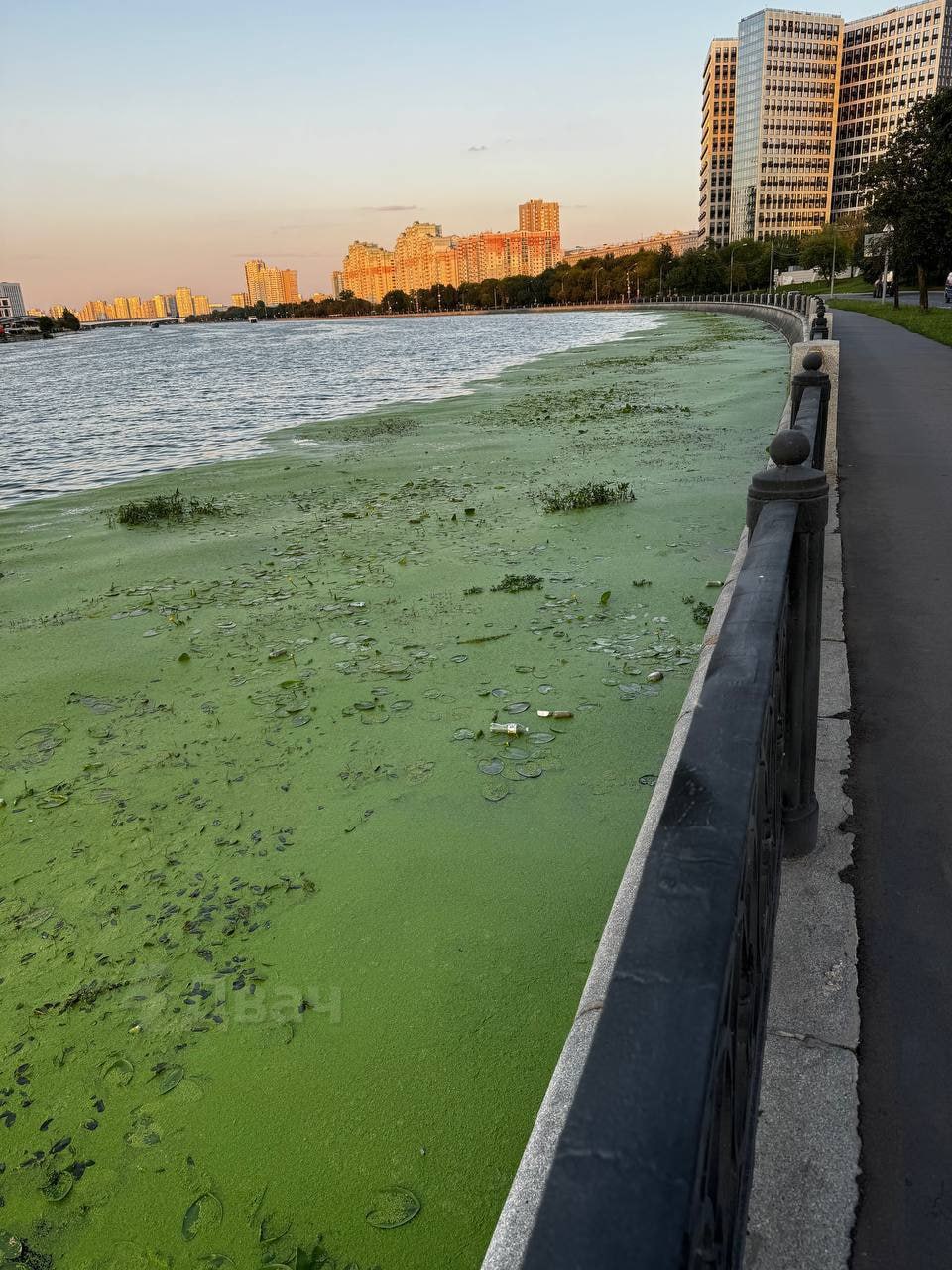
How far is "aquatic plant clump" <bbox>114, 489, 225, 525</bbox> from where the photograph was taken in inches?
538

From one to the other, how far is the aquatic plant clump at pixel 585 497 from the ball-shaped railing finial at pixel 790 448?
8886 mm

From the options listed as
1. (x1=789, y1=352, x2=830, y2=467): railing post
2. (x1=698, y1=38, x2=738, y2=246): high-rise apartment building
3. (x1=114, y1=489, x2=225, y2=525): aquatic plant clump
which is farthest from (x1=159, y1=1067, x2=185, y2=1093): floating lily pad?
(x1=698, y1=38, x2=738, y2=246): high-rise apartment building

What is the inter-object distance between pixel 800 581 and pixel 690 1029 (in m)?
2.24

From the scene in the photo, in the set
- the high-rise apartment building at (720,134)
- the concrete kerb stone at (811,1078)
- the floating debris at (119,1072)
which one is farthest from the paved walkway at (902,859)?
the high-rise apartment building at (720,134)

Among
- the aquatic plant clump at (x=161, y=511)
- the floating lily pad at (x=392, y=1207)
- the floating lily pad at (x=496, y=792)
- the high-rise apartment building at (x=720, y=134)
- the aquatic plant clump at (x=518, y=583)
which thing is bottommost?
the floating lily pad at (x=392, y=1207)

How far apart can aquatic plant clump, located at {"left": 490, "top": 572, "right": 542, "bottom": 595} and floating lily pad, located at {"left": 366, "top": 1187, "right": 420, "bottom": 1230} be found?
20.8ft

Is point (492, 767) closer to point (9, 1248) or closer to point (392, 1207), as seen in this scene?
point (392, 1207)

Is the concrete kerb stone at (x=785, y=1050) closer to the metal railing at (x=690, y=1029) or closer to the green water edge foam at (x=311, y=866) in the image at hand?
the metal railing at (x=690, y=1029)

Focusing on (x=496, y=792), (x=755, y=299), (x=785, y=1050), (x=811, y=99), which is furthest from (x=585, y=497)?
(x=811, y=99)

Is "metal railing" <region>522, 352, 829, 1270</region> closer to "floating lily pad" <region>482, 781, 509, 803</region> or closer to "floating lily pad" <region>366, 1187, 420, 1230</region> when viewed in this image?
"floating lily pad" <region>366, 1187, 420, 1230</region>

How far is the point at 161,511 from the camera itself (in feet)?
45.3

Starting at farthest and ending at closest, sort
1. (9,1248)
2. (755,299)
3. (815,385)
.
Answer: (755,299) < (815,385) < (9,1248)

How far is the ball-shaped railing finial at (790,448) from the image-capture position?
3061 millimetres

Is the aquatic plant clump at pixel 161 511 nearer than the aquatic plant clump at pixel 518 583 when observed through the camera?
No
